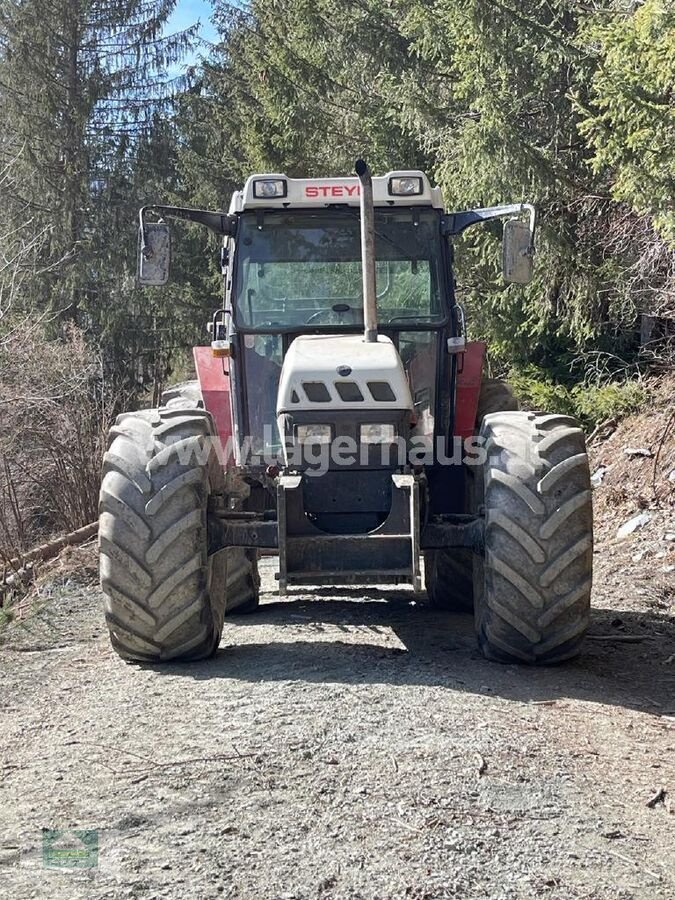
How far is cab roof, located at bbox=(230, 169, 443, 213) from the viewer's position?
7184 mm

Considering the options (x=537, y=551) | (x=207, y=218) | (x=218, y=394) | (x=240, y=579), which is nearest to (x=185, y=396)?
(x=218, y=394)

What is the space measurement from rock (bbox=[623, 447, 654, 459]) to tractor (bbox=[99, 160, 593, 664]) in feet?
→ 13.7

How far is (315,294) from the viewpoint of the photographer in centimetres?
717

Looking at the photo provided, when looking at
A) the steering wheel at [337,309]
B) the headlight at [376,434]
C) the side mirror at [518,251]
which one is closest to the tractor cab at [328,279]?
the steering wheel at [337,309]

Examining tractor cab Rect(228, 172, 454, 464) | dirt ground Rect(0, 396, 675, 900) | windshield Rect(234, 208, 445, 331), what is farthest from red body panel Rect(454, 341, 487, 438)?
→ dirt ground Rect(0, 396, 675, 900)

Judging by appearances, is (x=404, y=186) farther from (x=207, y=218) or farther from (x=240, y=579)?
(x=240, y=579)

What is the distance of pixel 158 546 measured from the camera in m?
5.89

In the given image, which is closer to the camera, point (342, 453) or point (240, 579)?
point (342, 453)

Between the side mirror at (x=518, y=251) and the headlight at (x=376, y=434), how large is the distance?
59.8 inches

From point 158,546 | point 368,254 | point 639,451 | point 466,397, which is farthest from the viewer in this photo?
point 639,451

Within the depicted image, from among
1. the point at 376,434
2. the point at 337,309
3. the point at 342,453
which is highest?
the point at 337,309

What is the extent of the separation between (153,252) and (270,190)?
0.84 meters

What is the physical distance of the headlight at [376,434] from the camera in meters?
6.32

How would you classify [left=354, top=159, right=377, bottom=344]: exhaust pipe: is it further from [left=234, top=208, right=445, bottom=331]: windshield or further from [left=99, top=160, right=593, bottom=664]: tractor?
[left=234, top=208, right=445, bottom=331]: windshield
